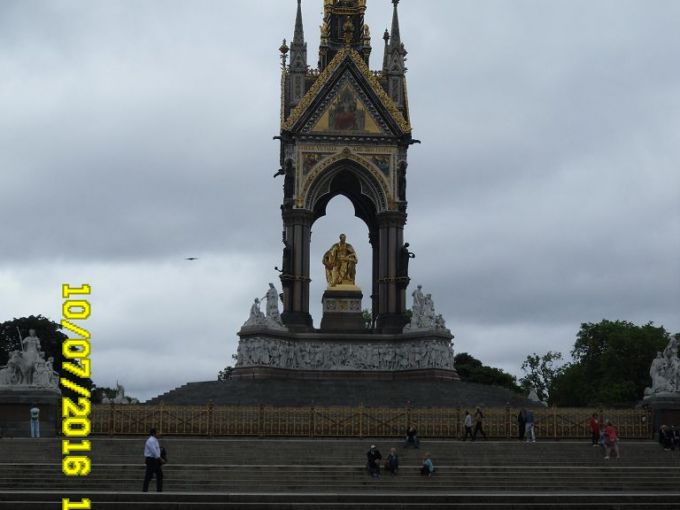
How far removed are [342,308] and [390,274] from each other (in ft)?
8.31

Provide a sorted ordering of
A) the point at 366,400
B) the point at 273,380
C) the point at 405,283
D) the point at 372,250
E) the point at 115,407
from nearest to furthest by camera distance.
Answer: the point at 115,407 → the point at 366,400 → the point at 273,380 → the point at 405,283 → the point at 372,250

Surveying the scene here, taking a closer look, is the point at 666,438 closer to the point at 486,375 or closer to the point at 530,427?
the point at 530,427

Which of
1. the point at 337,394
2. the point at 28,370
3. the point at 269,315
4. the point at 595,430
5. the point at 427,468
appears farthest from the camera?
the point at 269,315

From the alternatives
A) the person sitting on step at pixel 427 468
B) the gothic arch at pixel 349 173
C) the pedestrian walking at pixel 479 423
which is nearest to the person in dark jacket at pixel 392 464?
the person sitting on step at pixel 427 468

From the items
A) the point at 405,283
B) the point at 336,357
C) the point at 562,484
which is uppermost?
the point at 405,283

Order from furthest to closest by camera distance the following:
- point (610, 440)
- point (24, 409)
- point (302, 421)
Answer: point (302, 421)
point (24, 409)
point (610, 440)

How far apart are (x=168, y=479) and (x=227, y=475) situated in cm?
141

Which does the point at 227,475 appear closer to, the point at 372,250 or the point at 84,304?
the point at 84,304

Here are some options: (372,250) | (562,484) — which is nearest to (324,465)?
(562,484)

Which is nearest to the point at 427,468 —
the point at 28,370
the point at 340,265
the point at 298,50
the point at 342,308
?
the point at 28,370

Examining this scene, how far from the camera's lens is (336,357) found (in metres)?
48.1

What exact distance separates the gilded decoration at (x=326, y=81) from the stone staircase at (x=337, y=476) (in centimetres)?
2028

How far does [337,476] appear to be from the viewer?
28.3 m

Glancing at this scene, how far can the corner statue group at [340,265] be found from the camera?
50875 mm
